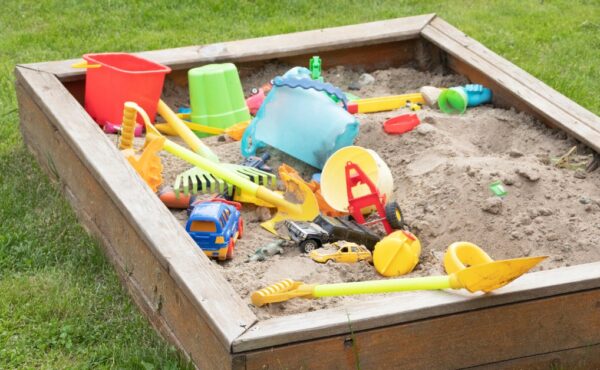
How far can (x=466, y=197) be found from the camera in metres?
3.35

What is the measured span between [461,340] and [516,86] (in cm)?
175

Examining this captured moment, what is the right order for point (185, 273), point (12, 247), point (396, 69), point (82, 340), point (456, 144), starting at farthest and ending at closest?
1. point (396, 69)
2. point (456, 144)
3. point (12, 247)
4. point (82, 340)
5. point (185, 273)

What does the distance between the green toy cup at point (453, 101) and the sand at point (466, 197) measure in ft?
0.14

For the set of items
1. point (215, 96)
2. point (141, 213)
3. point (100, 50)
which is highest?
point (141, 213)

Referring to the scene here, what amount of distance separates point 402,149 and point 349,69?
106 centimetres

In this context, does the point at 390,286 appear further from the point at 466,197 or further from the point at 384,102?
the point at 384,102

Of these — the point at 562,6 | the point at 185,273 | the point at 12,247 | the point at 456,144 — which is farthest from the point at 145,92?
the point at 562,6

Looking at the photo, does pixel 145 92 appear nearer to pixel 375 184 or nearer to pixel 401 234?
pixel 375 184

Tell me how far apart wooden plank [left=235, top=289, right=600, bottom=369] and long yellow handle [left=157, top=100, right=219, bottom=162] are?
53.2 inches

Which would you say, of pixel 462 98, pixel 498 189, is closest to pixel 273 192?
pixel 498 189

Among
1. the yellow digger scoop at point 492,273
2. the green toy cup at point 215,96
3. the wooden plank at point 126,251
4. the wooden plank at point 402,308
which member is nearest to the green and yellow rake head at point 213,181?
the wooden plank at point 126,251

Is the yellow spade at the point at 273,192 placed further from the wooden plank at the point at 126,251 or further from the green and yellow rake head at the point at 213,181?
the wooden plank at the point at 126,251

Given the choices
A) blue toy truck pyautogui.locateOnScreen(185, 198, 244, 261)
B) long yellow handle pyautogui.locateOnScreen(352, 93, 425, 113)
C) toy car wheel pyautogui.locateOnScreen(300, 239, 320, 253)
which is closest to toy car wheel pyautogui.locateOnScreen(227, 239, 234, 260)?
blue toy truck pyautogui.locateOnScreen(185, 198, 244, 261)

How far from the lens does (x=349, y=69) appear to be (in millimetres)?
4812
